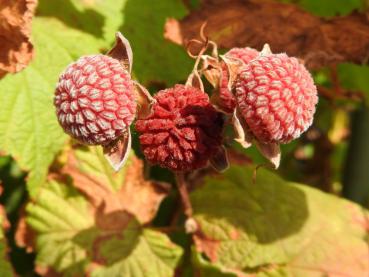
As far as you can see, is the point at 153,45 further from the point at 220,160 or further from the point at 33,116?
the point at 220,160

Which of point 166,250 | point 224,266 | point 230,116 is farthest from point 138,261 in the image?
point 230,116

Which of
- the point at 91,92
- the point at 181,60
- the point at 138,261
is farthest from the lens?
the point at 181,60

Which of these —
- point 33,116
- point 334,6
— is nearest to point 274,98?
point 33,116

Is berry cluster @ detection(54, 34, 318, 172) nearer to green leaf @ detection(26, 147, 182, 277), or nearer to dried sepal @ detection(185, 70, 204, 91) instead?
dried sepal @ detection(185, 70, 204, 91)

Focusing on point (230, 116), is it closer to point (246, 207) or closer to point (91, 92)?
point (91, 92)

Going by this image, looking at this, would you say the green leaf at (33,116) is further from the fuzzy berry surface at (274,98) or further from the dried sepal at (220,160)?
the fuzzy berry surface at (274,98)

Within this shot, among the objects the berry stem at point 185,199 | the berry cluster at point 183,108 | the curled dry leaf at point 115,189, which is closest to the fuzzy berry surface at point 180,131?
the berry cluster at point 183,108
